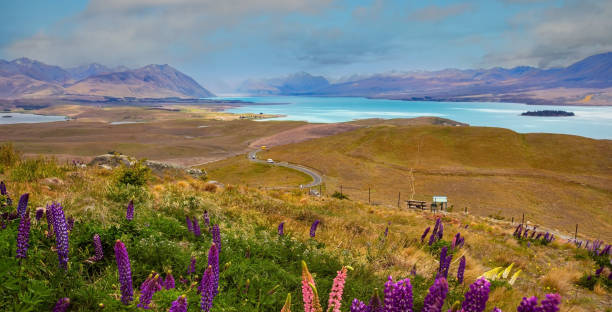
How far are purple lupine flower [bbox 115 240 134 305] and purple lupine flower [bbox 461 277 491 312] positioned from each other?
2491mm

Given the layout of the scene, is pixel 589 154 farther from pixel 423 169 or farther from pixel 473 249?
pixel 473 249

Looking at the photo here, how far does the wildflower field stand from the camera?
2.50 m

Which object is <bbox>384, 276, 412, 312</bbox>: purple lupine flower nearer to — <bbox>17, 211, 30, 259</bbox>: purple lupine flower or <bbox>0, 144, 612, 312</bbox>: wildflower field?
<bbox>0, 144, 612, 312</bbox>: wildflower field

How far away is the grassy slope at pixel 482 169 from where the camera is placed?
48625mm

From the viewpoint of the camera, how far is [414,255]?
879 centimetres

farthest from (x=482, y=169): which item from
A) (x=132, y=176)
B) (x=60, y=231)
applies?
(x=60, y=231)

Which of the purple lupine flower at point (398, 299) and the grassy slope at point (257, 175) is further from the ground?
the purple lupine flower at point (398, 299)

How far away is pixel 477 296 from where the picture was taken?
6.62ft

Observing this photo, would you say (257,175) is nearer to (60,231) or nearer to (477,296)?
(60,231)

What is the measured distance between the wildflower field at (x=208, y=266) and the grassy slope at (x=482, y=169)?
125ft

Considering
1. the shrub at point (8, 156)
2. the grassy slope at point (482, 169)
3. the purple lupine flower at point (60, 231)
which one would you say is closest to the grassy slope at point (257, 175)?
the grassy slope at point (482, 169)

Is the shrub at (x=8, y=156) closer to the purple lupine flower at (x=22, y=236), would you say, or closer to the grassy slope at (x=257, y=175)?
the purple lupine flower at (x=22, y=236)

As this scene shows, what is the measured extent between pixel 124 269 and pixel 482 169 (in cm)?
8543

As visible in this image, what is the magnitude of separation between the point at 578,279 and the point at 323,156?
8085 centimetres
